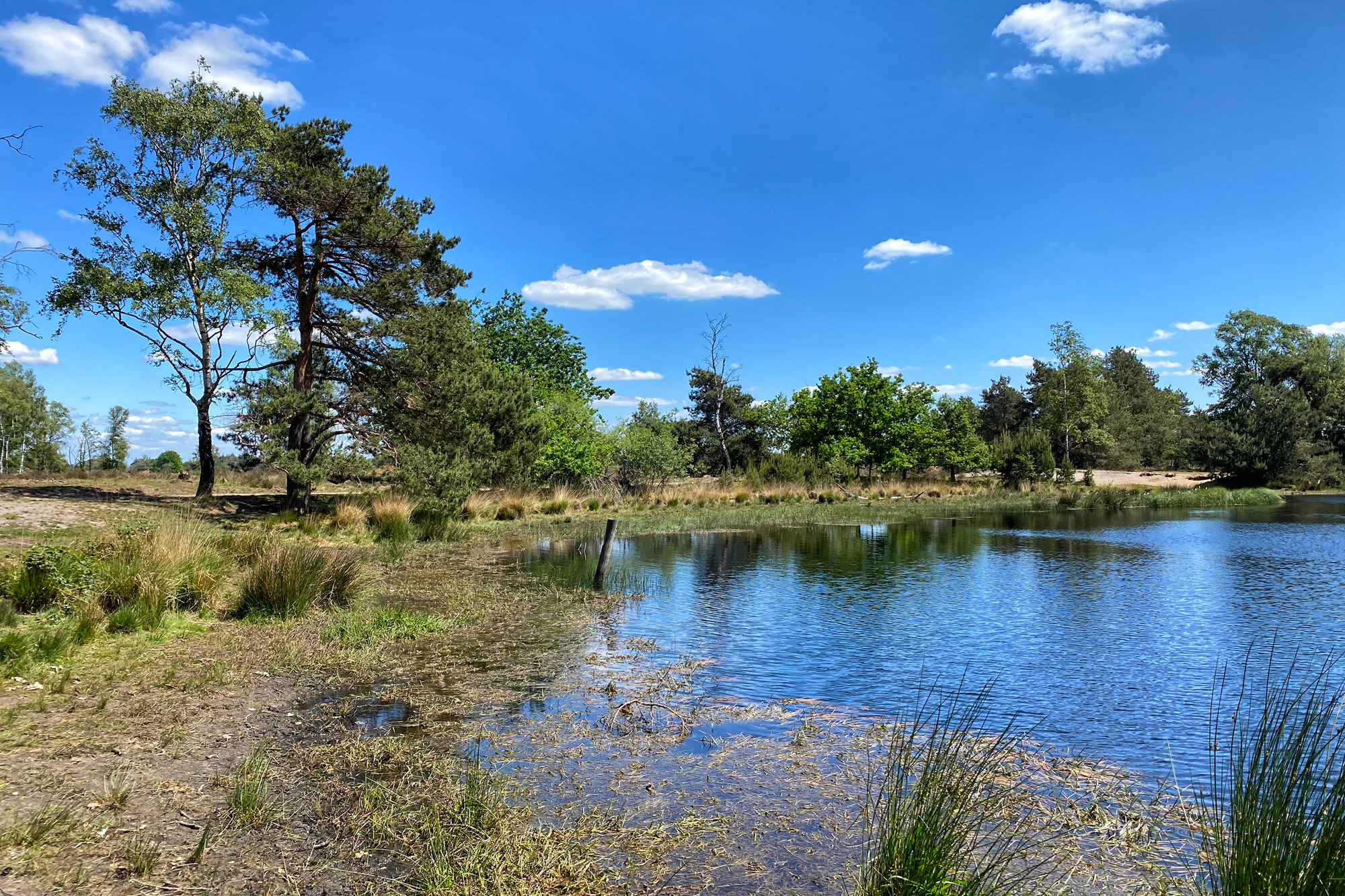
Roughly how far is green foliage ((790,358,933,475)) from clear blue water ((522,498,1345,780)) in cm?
2120

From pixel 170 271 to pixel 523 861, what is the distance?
25814mm

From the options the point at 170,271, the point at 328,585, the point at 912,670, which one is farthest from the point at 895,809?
the point at 170,271

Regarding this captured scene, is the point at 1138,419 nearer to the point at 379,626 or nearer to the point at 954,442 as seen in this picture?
the point at 954,442

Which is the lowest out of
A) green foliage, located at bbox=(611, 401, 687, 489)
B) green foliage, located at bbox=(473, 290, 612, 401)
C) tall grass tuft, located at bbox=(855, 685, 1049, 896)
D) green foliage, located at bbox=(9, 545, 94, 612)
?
tall grass tuft, located at bbox=(855, 685, 1049, 896)

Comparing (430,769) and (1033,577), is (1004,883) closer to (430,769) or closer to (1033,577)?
(430,769)

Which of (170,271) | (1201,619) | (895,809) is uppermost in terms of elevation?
(170,271)

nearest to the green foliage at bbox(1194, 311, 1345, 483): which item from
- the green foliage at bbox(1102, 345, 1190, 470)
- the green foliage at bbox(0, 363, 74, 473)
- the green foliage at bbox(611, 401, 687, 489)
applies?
the green foliage at bbox(1102, 345, 1190, 470)

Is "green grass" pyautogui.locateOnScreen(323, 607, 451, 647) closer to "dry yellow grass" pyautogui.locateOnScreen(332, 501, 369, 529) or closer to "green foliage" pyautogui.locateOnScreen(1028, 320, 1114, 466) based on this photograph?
"dry yellow grass" pyautogui.locateOnScreen(332, 501, 369, 529)

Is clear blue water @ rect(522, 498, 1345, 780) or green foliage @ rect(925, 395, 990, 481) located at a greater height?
green foliage @ rect(925, 395, 990, 481)

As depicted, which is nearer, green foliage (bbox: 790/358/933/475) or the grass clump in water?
the grass clump in water

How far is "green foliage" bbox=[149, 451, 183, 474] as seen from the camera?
64350 mm

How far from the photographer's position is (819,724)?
268 inches

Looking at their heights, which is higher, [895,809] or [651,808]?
[895,809]

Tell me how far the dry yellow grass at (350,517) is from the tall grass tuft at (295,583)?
26.4ft
